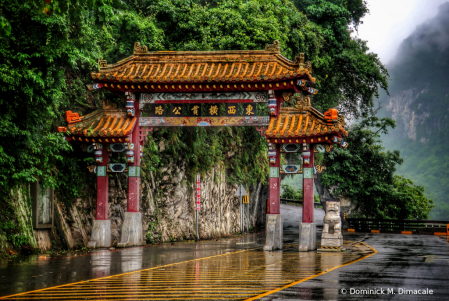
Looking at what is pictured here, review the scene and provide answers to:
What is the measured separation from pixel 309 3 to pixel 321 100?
294 inches

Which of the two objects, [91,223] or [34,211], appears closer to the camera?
[34,211]

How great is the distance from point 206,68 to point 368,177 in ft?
69.2

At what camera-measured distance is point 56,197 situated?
17.8 metres

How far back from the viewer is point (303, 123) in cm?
1809

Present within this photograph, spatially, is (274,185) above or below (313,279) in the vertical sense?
above

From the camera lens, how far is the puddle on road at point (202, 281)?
8.03 m

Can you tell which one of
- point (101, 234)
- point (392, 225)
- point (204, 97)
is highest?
point (204, 97)

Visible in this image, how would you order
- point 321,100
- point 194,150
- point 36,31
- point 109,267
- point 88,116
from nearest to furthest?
1. point 109,267
2. point 36,31
3. point 88,116
4. point 194,150
5. point 321,100

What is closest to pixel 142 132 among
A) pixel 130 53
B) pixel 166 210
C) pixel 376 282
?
pixel 166 210

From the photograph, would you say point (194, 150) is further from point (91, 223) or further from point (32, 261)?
point (32, 261)

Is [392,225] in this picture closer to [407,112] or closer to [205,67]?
[205,67]

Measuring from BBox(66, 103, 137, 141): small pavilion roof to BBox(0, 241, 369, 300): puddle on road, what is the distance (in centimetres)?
667

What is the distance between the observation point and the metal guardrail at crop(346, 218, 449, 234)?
33.6m

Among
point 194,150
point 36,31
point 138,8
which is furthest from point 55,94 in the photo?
point 138,8
